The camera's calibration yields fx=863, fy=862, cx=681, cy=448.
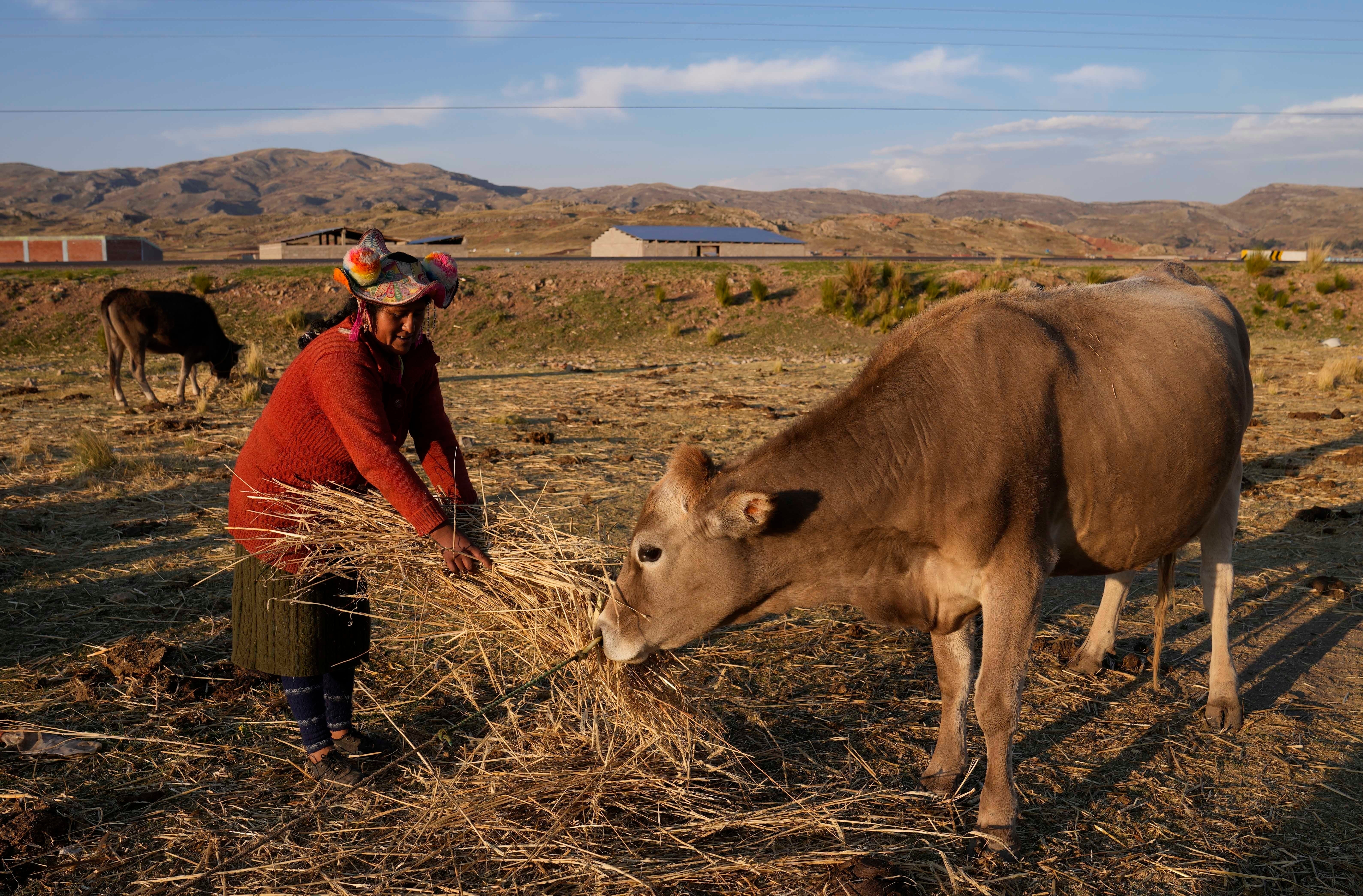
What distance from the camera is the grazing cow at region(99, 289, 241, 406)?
13141mm

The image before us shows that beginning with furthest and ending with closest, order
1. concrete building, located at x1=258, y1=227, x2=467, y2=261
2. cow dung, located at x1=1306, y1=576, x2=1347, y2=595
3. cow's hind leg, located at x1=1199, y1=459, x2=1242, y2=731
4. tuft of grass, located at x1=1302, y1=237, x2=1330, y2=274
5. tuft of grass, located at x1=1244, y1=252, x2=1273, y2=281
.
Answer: concrete building, located at x1=258, y1=227, x2=467, y2=261
tuft of grass, located at x1=1302, y1=237, x2=1330, y2=274
tuft of grass, located at x1=1244, y1=252, x2=1273, y2=281
cow dung, located at x1=1306, y1=576, x2=1347, y2=595
cow's hind leg, located at x1=1199, y1=459, x2=1242, y2=731

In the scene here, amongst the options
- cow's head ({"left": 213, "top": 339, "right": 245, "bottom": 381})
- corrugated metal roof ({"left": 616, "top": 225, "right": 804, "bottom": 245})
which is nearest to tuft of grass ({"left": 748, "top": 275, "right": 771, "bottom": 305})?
cow's head ({"left": 213, "top": 339, "right": 245, "bottom": 381})

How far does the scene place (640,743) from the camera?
3.87 meters

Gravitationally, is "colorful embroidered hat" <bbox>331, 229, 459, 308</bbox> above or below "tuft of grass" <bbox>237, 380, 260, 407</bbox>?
above

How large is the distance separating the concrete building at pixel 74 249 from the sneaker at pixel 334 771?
206 ft

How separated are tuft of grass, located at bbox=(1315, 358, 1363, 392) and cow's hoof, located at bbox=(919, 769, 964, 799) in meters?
13.3

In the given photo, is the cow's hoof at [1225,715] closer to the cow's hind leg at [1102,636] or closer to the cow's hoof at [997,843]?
the cow's hind leg at [1102,636]

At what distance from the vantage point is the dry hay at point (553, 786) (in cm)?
322

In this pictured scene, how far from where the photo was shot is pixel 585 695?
156 inches

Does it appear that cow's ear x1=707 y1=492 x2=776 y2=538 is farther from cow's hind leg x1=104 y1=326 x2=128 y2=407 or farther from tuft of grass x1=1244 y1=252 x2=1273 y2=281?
tuft of grass x1=1244 y1=252 x2=1273 y2=281

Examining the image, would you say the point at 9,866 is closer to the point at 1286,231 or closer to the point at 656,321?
the point at 656,321

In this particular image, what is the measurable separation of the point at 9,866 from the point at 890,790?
3.44 meters

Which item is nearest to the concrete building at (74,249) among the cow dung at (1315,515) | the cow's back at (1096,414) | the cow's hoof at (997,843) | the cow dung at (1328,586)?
the cow dung at (1315,515)

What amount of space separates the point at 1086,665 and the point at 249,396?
40.0 ft
